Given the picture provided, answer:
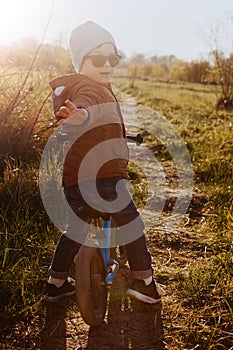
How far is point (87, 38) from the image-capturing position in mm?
2383

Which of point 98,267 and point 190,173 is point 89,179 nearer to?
point 98,267

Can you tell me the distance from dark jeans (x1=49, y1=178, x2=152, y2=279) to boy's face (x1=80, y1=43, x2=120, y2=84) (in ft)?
1.76

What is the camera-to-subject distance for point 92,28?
2.40 metres

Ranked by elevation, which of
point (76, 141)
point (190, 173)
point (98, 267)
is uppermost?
point (76, 141)

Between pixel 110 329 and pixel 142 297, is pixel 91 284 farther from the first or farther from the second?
pixel 142 297

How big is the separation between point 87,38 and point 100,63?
14 centimetres

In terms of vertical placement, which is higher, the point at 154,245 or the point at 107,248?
the point at 107,248

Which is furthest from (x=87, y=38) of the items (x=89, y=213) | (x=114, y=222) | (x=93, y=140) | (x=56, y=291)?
(x=56, y=291)

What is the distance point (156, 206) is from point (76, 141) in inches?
77.6

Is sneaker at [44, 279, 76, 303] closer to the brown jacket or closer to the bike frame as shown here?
the bike frame

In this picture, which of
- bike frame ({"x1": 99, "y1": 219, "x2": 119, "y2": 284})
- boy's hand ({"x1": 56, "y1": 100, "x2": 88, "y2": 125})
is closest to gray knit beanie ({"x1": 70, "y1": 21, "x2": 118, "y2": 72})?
boy's hand ({"x1": 56, "y1": 100, "x2": 88, "y2": 125})

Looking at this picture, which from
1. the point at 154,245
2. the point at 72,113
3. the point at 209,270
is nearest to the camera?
the point at 72,113

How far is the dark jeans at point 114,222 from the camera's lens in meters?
2.41

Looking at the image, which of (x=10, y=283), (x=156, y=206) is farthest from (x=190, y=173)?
(x=10, y=283)
